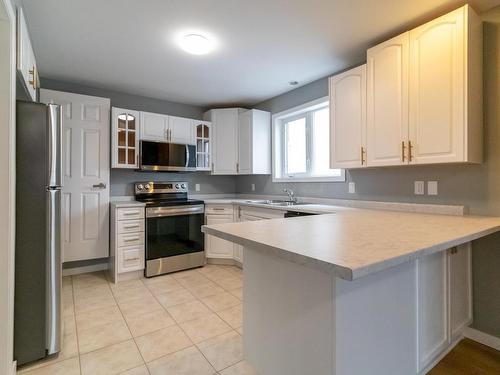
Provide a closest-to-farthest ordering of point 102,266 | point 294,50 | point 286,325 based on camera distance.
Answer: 1. point 286,325
2. point 294,50
3. point 102,266

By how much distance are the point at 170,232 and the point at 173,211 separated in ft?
0.88

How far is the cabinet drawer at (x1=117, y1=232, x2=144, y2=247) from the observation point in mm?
3102

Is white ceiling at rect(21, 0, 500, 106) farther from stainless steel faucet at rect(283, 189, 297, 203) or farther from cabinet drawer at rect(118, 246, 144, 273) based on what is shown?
cabinet drawer at rect(118, 246, 144, 273)

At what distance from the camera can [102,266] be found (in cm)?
355

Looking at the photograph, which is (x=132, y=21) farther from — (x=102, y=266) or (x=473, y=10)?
(x=102, y=266)

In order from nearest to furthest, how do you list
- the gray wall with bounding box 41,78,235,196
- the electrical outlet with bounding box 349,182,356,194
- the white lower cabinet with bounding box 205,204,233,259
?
the electrical outlet with bounding box 349,182,356,194
the gray wall with bounding box 41,78,235,196
the white lower cabinet with bounding box 205,204,233,259

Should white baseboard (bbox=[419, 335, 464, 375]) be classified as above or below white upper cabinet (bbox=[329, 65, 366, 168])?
below

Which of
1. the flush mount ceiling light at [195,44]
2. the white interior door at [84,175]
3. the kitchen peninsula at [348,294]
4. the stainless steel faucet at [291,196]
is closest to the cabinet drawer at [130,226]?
the white interior door at [84,175]

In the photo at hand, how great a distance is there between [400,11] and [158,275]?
3480 millimetres

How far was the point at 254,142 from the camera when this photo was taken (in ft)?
12.6

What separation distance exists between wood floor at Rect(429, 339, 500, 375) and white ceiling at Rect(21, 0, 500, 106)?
236 cm

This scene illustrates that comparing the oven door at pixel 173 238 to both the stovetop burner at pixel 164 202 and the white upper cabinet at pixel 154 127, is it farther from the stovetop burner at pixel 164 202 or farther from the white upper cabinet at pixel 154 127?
the white upper cabinet at pixel 154 127

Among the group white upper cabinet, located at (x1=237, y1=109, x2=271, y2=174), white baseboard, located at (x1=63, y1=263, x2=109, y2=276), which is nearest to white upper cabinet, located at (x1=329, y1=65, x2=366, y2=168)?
white upper cabinet, located at (x1=237, y1=109, x2=271, y2=174)

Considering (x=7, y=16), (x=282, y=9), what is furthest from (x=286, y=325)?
(x=7, y=16)
